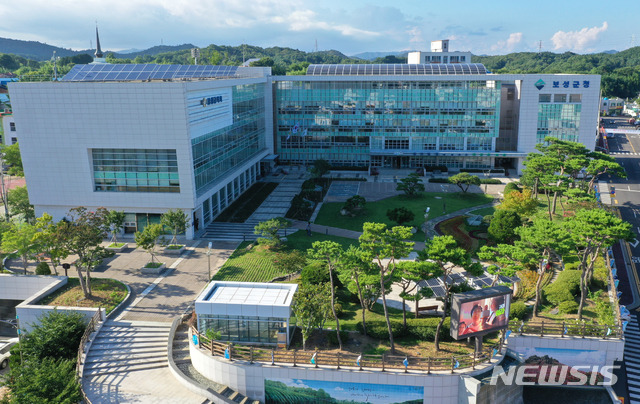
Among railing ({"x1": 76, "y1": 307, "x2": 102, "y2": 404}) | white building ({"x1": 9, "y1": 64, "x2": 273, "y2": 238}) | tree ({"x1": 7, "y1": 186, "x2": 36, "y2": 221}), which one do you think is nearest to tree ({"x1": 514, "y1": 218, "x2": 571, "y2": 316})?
railing ({"x1": 76, "y1": 307, "x2": 102, "y2": 404})

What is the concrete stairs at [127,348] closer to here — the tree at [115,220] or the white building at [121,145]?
the tree at [115,220]

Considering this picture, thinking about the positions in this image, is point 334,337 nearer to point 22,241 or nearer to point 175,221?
point 175,221

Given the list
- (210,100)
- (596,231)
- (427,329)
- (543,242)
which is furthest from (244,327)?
(210,100)

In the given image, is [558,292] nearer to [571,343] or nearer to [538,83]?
[571,343]

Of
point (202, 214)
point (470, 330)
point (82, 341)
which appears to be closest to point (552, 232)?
point (470, 330)

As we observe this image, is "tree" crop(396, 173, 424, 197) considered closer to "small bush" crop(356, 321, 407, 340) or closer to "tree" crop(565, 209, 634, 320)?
"tree" crop(565, 209, 634, 320)

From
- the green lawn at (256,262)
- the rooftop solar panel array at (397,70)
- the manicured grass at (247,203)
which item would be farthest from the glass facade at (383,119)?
the green lawn at (256,262)
